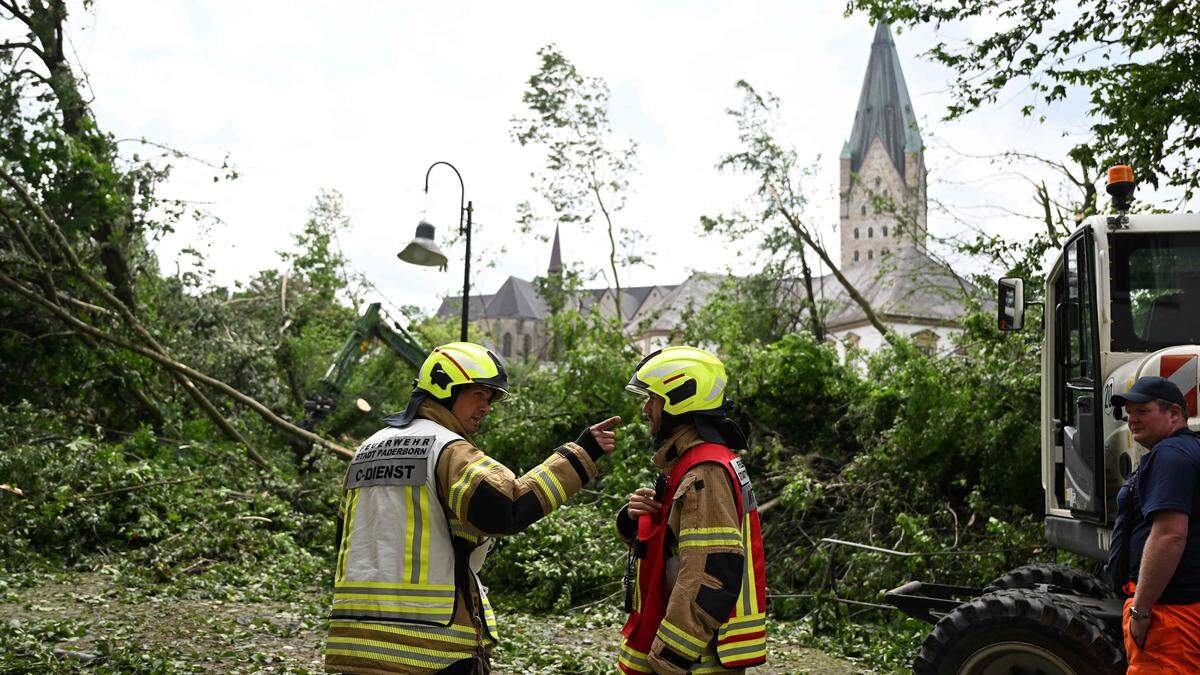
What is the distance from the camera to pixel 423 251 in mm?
12359

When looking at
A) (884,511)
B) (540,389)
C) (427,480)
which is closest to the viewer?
(427,480)

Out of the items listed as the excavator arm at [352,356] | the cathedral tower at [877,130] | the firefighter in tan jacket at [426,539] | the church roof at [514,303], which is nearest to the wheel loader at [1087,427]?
the firefighter in tan jacket at [426,539]

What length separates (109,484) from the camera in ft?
38.9

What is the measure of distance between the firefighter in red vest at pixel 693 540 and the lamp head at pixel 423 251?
29.4ft

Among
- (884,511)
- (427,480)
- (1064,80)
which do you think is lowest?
(884,511)

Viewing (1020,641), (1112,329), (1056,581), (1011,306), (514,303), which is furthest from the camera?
(514,303)

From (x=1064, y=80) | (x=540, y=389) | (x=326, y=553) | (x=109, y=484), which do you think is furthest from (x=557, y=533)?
(x=1064, y=80)

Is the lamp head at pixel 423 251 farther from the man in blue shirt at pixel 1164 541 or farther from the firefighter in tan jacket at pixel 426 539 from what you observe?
the man in blue shirt at pixel 1164 541

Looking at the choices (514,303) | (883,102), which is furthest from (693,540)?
(514,303)

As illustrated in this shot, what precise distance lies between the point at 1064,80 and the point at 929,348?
10.7ft

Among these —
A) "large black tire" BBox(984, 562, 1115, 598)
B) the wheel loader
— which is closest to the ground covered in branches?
"large black tire" BBox(984, 562, 1115, 598)

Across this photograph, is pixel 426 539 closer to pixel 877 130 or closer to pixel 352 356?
pixel 352 356

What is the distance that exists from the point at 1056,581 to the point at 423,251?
28.3ft

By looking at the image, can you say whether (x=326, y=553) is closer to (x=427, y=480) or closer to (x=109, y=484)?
(x=109, y=484)
